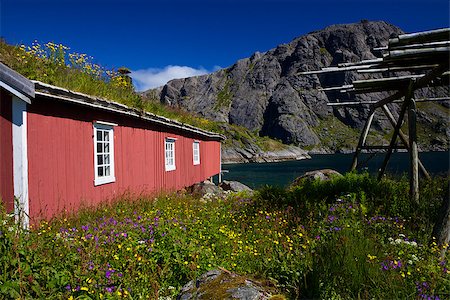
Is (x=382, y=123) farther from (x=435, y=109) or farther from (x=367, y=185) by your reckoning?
(x=367, y=185)

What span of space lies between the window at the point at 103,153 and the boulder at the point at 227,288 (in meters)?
6.71

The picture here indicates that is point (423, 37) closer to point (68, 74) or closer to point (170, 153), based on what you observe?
point (68, 74)

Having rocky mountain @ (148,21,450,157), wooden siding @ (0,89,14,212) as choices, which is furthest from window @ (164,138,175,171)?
rocky mountain @ (148,21,450,157)

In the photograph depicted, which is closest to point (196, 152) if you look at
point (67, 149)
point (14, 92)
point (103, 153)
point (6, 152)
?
point (103, 153)

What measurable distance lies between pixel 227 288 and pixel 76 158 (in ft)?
21.9

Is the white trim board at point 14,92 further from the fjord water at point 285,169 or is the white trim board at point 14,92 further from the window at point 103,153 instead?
the fjord water at point 285,169

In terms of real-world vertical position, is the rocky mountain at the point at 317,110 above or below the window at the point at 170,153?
above

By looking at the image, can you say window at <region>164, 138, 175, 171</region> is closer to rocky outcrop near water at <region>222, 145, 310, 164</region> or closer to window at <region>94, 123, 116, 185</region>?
window at <region>94, 123, 116, 185</region>

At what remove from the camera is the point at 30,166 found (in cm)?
689

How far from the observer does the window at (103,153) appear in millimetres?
9469

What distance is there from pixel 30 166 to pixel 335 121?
173 meters

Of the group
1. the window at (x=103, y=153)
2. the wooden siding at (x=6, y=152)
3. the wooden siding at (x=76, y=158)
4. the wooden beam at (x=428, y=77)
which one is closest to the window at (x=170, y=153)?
the wooden siding at (x=76, y=158)

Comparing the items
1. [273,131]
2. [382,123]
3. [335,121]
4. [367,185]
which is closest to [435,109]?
[382,123]

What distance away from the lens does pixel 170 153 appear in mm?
15578
